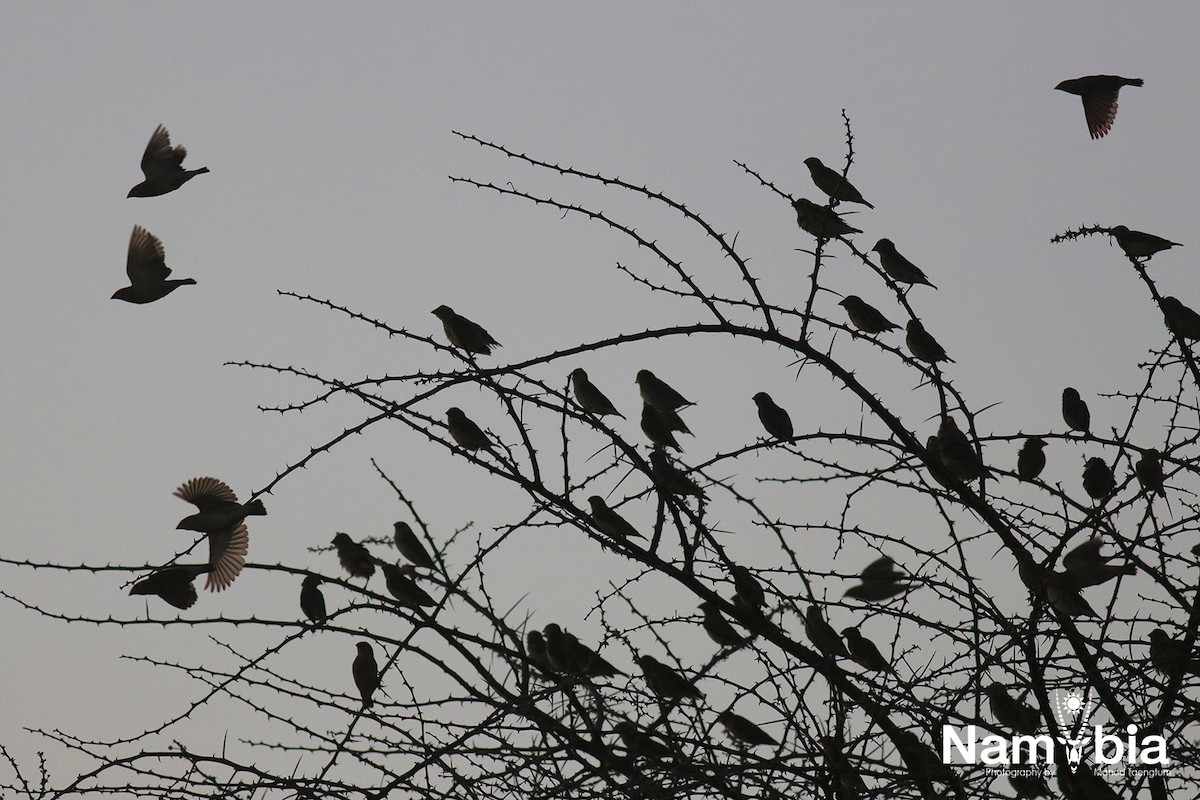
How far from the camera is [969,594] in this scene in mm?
3844

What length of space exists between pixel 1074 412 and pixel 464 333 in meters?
3.82

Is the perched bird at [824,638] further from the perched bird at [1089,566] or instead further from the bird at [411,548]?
the bird at [411,548]

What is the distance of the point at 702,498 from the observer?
4.47 m

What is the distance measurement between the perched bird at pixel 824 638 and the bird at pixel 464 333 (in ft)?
13.6

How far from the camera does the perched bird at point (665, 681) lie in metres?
4.26

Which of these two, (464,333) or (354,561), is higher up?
(464,333)

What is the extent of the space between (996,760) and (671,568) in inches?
45.0

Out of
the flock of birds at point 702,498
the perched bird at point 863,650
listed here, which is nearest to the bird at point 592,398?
the flock of birds at point 702,498

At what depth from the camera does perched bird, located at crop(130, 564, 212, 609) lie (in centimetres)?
385

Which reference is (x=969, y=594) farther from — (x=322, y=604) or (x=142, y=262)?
(x=322, y=604)

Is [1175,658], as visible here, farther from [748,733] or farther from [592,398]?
[592,398]

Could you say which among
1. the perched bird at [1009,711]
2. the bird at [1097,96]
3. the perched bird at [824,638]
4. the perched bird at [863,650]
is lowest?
the perched bird at [1009,711]

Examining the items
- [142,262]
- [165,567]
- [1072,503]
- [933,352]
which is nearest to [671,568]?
[1072,503]

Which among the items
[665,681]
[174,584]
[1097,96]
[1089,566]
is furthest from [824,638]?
[1097,96]
